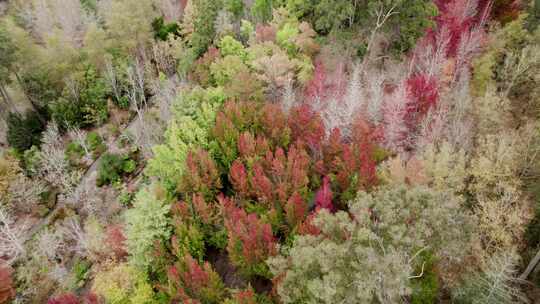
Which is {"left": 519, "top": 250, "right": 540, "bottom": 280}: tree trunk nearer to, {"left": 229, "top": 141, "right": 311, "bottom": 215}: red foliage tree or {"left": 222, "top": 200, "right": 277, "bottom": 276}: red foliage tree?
{"left": 229, "top": 141, "right": 311, "bottom": 215}: red foliage tree

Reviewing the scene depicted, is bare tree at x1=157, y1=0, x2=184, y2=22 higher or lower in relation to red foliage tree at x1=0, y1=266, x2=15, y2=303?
higher

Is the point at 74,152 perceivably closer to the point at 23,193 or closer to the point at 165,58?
the point at 23,193

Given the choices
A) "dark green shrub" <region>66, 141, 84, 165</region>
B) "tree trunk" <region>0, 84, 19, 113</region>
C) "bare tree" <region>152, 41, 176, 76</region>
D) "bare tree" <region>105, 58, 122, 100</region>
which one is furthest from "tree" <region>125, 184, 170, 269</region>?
"tree trunk" <region>0, 84, 19, 113</region>

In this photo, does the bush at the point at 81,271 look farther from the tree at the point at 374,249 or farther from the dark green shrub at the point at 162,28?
the dark green shrub at the point at 162,28

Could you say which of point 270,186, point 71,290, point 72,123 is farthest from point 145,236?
point 72,123

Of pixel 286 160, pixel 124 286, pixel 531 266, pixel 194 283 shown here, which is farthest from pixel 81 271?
pixel 531 266

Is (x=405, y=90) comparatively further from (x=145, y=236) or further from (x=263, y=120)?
(x=145, y=236)
